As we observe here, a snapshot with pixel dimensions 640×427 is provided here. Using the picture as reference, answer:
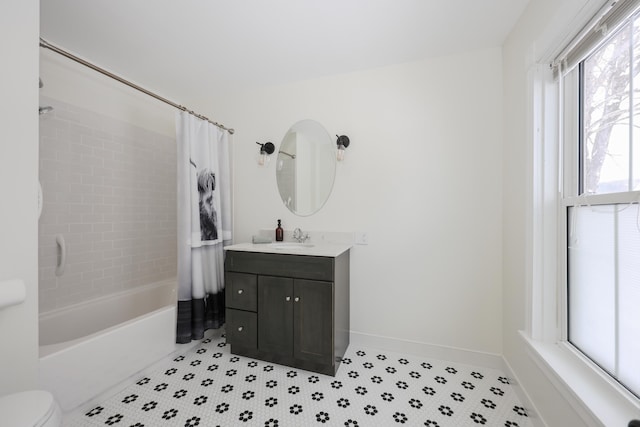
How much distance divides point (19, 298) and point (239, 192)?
5.43 feet

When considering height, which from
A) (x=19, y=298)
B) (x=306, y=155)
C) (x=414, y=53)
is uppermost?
(x=414, y=53)

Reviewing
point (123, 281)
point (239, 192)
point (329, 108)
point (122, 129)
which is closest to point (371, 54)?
point (329, 108)

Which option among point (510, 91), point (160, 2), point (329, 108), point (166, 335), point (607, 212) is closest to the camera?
point (607, 212)

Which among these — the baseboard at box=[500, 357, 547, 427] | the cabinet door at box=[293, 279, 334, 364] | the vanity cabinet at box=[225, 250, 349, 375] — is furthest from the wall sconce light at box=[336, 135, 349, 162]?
the baseboard at box=[500, 357, 547, 427]

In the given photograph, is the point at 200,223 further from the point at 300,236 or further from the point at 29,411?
the point at 29,411

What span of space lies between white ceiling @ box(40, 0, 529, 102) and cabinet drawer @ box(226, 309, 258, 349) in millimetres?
2019

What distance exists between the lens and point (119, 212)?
7.49ft

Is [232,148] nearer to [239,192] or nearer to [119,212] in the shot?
[239,192]

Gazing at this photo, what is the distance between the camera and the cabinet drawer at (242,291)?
1901 mm

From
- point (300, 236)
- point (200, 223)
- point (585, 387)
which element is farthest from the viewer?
point (300, 236)

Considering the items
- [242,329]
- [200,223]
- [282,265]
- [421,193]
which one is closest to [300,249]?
[282,265]

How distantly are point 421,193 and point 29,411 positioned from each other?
7.50ft

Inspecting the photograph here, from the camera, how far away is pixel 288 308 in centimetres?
181

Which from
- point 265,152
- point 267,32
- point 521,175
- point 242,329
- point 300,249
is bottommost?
point 242,329
